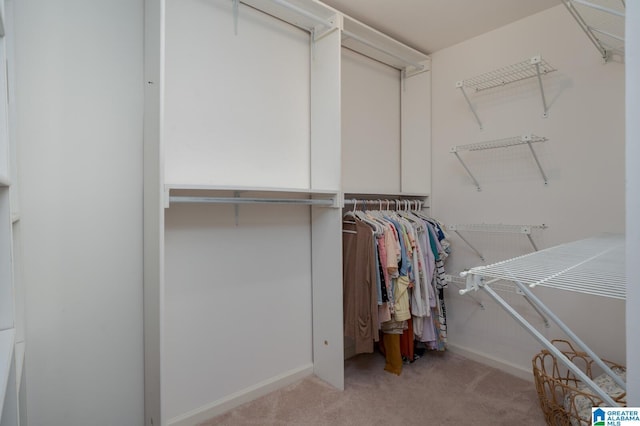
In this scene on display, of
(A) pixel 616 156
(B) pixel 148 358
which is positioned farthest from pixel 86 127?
(A) pixel 616 156

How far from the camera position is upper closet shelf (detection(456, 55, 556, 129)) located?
2.28 m

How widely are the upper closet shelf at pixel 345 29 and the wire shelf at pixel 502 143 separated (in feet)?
2.79

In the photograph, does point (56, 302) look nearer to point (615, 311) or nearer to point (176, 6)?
point (176, 6)

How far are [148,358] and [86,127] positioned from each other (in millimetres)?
1198

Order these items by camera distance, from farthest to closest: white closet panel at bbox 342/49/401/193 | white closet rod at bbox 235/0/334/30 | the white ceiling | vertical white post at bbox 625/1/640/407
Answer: white closet panel at bbox 342/49/401/193, the white ceiling, white closet rod at bbox 235/0/334/30, vertical white post at bbox 625/1/640/407

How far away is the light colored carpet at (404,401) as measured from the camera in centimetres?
192

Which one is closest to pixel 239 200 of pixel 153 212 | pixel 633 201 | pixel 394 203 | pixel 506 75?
pixel 153 212

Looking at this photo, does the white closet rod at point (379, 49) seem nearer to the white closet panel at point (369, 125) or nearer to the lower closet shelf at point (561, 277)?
the white closet panel at point (369, 125)

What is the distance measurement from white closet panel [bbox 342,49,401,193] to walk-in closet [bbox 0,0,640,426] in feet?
0.07

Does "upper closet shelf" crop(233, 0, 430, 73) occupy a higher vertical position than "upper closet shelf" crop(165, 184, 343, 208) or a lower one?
higher

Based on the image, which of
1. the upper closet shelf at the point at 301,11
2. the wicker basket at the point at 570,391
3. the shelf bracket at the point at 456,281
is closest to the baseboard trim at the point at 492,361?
the wicker basket at the point at 570,391

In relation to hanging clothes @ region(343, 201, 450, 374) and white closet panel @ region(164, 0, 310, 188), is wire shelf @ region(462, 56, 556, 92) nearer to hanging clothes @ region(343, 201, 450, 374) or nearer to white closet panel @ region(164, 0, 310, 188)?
hanging clothes @ region(343, 201, 450, 374)

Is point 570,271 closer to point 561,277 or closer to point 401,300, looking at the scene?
point 561,277

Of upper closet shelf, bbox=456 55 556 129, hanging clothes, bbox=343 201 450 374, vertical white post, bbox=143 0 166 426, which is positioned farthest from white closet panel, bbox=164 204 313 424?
upper closet shelf, bbox=456 55 556 129
